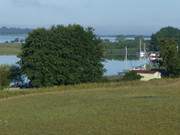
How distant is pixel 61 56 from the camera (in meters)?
66.6

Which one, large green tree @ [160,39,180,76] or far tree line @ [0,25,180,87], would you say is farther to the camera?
large green tree @ [160,39,180,76]

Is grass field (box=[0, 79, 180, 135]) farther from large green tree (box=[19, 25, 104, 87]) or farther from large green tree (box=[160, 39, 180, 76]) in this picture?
large green tree (box=[160, 39, 180, 76])

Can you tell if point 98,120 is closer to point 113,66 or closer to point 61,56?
point 61,56

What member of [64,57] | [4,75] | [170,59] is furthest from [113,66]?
[4,75]

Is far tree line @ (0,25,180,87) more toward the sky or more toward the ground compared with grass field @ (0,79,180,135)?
more toward the sky

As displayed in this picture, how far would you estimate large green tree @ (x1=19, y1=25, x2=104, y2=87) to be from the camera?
211ft

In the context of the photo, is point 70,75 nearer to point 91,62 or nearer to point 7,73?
point 91,62

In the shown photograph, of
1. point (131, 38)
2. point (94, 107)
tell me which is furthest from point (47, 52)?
point (131, 38)

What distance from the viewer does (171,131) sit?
41.4 ft

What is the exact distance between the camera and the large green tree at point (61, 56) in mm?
64375

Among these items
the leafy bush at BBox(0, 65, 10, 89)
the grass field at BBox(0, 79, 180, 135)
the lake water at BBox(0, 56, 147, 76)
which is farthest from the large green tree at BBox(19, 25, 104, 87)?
the grass field at BBox(0, 79, 180, 135)

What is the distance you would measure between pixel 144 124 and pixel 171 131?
57.0 inches

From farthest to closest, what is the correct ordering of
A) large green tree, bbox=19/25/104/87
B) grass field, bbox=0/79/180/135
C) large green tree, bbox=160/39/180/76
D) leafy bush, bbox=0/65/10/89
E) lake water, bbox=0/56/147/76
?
lake water, bbox=0/56/147/76 → large green tree, bbox=160/39/180/76 → leafy bush, bbox=0/65/10/89 → large green tree, bbox=19/25/104/87 → grass field, bbox=0/79/180/135

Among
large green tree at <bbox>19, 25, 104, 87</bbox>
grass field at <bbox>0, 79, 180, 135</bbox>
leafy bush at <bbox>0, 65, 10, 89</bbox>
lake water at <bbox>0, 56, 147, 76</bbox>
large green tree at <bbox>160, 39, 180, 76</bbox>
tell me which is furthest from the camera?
lake water at <bbox>0, 56, 147, 76</bbox>
